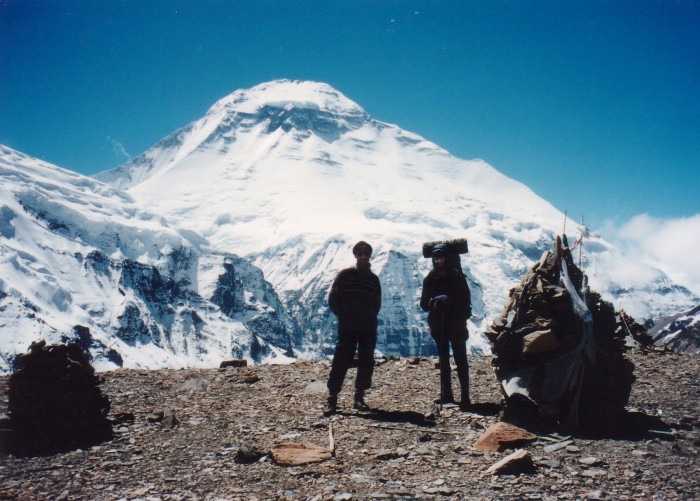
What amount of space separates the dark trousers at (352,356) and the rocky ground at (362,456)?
2.13 ft

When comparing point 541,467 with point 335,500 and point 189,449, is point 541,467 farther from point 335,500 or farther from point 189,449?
point 189,449

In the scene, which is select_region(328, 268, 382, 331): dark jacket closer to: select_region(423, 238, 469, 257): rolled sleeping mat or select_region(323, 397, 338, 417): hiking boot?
select_region(423, 238, 469, 257): rolled sleeping mat

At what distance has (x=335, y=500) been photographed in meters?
5.98

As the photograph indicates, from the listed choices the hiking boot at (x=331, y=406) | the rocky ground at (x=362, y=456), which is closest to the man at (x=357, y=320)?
the hiking boot at (x=331, y=406)

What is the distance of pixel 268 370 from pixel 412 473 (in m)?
8.92

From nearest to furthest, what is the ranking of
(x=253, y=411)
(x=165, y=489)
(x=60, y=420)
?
(x=165, y=489), (x=60, y=420), (x=253, y=411)

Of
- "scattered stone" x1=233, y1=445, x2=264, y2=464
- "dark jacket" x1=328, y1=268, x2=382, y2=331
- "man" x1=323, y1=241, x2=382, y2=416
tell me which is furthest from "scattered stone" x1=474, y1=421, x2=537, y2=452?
"dark jacket" x1=328, y1=268, x2=382, y2=331

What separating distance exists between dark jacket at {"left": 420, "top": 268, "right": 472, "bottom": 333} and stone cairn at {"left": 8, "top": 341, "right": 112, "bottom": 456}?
6.14m

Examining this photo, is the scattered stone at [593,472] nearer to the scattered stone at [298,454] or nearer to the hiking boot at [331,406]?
the scattered stone at [298,454]

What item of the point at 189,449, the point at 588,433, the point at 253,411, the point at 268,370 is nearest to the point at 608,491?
the point at 588,433

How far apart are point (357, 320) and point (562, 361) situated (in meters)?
3.85

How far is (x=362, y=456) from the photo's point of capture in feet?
24.2

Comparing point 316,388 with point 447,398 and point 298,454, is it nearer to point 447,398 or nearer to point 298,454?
point 447,398

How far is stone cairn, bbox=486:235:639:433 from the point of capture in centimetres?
792
